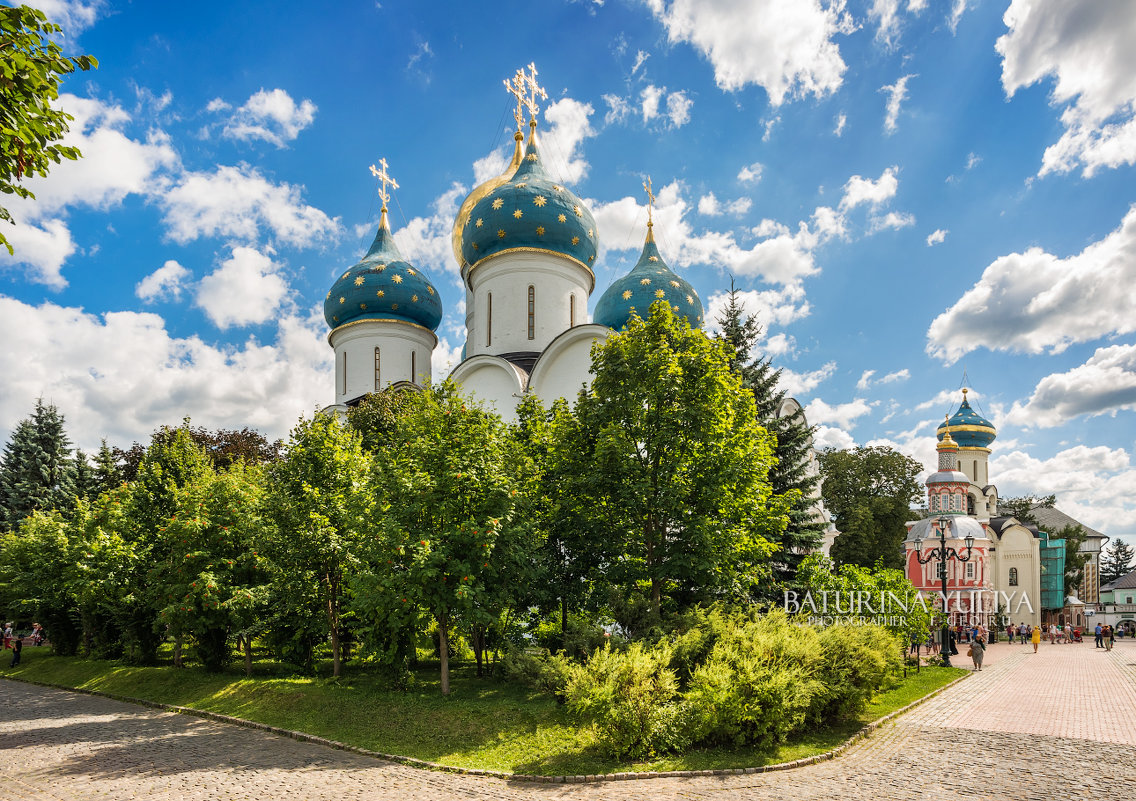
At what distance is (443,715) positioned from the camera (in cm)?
1085

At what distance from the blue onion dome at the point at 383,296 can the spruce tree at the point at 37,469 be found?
534 inches

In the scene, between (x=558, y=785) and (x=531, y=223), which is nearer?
(x=558, y=785)

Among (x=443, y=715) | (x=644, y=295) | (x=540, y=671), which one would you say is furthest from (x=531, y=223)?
(x=443, y=715)

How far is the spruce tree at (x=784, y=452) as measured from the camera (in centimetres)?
1733

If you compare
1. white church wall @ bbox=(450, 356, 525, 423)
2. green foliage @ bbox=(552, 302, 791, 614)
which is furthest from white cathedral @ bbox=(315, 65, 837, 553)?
green foliage @ bbox=(552, 302, 791, 614)

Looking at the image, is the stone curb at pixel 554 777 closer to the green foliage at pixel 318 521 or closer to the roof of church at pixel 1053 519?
the green foliage at pixel 318 521

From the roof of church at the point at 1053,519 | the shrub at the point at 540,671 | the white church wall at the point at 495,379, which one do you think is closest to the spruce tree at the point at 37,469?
the white church wall at the point at 495,379

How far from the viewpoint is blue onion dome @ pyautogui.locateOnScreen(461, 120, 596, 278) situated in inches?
1067

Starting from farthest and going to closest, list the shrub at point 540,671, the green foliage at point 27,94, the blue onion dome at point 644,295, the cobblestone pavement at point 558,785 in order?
the blue onion dome at point 644,295 < the shrub at point 540,671 < the cobblestone pavement at point 558,785 < the green foliage at point 27,94

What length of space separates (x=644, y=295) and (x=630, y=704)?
2080 cm

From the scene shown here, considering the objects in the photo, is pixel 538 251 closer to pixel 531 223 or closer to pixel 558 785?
pixel 531 223

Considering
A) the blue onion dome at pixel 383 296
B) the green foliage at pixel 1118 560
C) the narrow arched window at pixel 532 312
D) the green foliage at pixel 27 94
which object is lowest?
the green foliage at pixel 1118 560

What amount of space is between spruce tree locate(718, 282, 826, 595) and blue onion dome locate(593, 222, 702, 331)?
29.1 ft

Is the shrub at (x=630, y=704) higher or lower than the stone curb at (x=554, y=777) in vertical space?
higher
